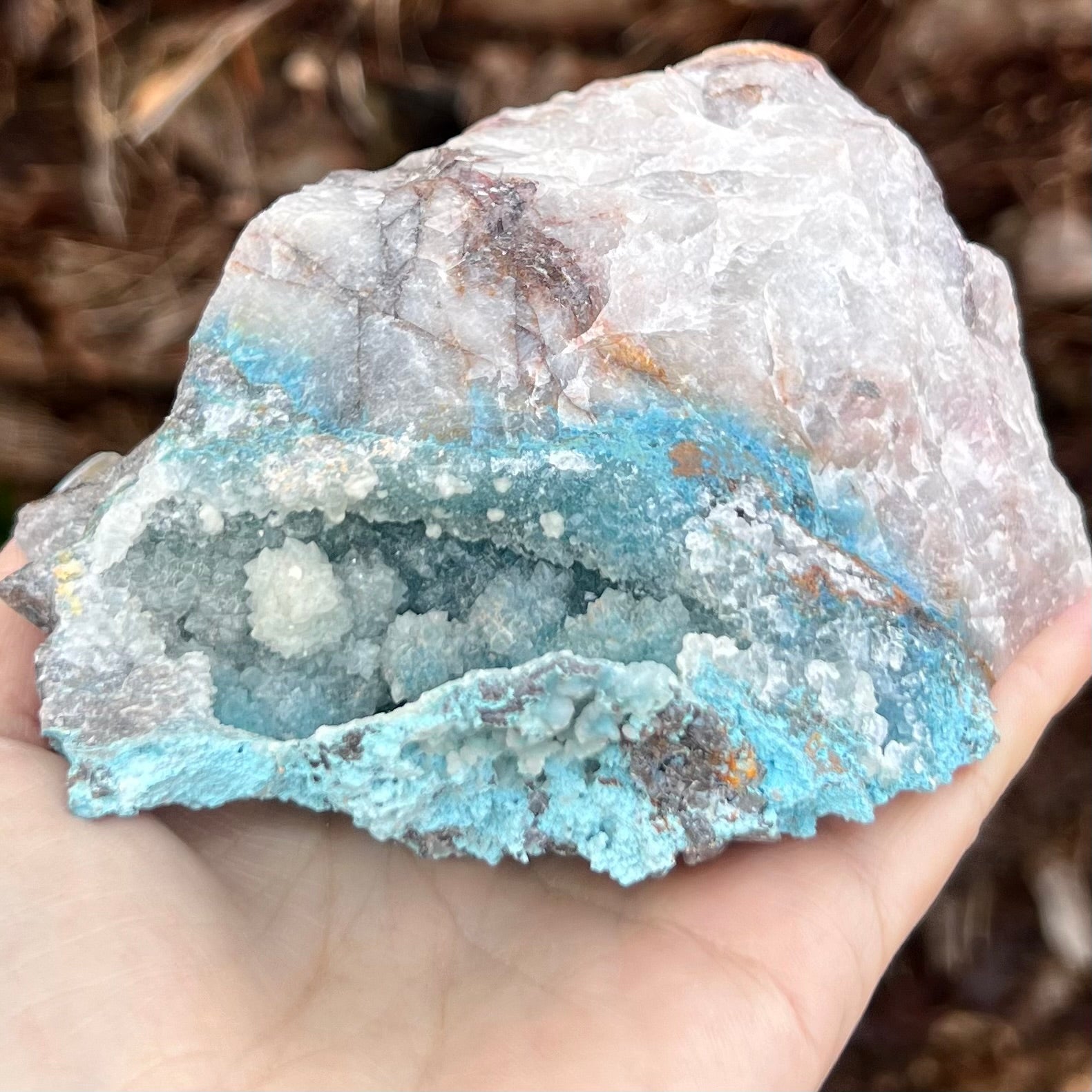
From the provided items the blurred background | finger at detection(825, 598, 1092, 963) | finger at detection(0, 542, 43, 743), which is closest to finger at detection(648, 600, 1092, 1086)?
finger at detection(825, 598, 1092, 963)

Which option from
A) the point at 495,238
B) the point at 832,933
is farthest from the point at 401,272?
the point at 832,933

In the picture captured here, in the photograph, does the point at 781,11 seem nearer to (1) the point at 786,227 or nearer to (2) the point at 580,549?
(1) the point at 786,227

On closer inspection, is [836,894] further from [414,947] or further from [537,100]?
[537,100]

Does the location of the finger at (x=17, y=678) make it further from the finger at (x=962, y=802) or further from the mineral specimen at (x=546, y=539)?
the finger at (x=962, y=802)

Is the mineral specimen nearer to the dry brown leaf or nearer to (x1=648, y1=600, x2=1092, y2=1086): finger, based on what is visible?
(x1=648, y1=600, x2=1092, y2=1086): finger

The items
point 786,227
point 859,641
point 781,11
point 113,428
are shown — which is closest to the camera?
point 859,641

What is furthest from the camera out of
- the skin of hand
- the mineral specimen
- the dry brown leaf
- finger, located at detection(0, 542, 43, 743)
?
the dry brown leaf
